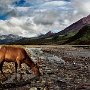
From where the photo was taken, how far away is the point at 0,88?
23.7 metres

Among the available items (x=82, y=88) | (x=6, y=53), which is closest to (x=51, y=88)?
(x=82, y=88)

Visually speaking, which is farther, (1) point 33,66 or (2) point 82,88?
(1) point 33,66

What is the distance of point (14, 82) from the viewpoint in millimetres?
27000

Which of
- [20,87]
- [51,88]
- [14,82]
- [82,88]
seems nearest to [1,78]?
[14,82]

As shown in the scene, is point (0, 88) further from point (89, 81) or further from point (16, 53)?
point (89, 81)

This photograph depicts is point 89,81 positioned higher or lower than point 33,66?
lower

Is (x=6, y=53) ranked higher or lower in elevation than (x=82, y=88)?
higher

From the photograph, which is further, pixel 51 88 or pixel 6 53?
→ pixel 6 53

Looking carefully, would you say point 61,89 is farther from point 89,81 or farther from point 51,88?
point 89,81

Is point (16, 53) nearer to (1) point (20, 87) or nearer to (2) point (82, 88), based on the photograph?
(1) point (20, 87)

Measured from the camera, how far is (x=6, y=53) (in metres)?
27.0

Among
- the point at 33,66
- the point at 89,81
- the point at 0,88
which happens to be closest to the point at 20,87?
the point at 0,88

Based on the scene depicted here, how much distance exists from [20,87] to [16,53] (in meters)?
3.85

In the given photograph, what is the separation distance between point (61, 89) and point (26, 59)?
5.55 metres
